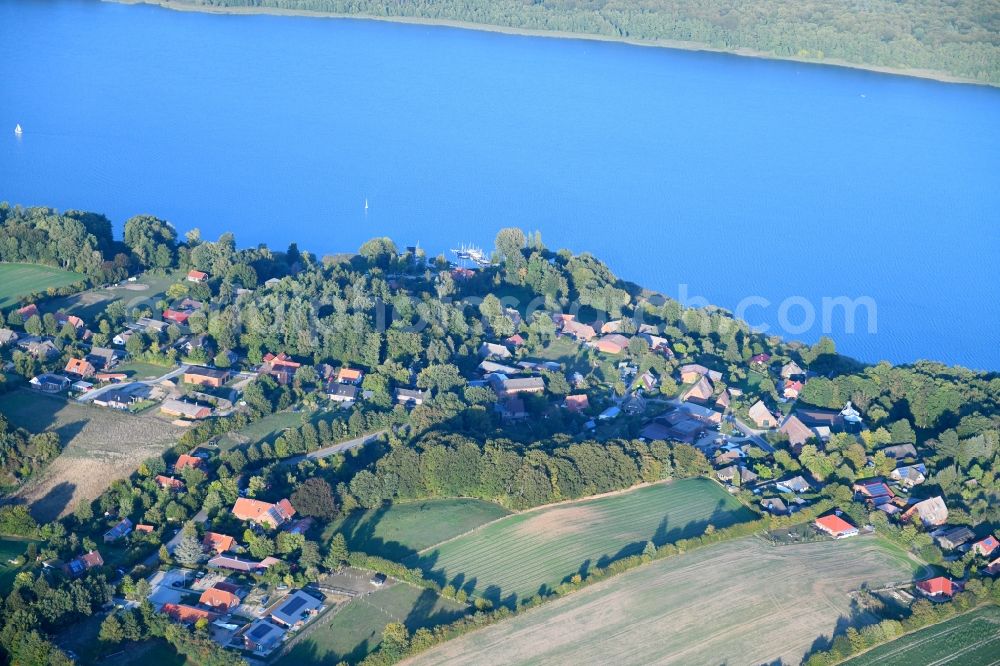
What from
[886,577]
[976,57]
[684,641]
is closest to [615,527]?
[684,641]

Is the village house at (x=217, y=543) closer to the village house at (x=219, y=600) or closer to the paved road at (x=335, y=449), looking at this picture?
the village house at (x=219, y=600)

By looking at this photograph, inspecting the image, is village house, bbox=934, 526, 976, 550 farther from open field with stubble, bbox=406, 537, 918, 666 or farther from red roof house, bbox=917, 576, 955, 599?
red roof house, bbox=917, 576, 955, 599

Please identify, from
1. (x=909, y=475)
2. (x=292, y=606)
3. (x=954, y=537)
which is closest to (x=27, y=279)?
(x=292, y=606)

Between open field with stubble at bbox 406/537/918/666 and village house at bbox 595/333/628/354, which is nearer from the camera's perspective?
open field with stubble at bbox 406/537/918/666

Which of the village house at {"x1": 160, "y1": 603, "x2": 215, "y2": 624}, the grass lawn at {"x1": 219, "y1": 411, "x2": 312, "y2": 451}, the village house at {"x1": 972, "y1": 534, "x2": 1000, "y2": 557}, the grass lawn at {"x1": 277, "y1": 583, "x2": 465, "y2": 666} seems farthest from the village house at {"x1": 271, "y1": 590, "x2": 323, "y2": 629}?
the village house at {"x1": 972, "y1": 534, "x2": 1000, "y2": 557}

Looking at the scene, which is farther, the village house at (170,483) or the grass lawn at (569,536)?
the village house at (170,483)

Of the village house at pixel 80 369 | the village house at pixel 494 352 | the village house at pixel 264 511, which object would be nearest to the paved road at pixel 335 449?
the village house at pixel 264 511

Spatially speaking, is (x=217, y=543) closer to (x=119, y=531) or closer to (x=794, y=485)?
(x=119, y=531)
